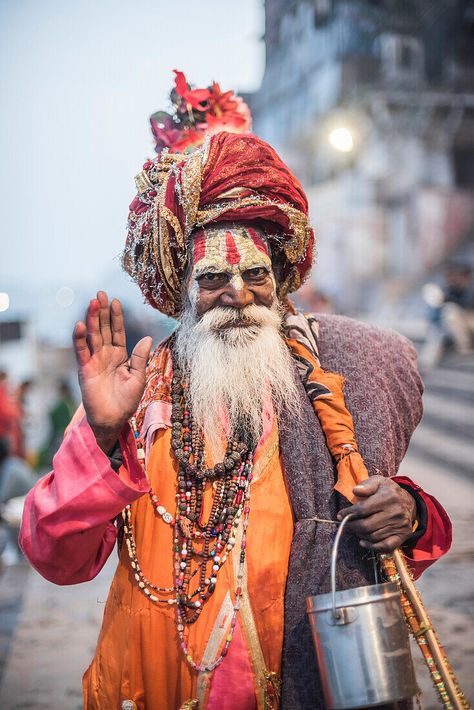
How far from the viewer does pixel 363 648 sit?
1253 millimetres

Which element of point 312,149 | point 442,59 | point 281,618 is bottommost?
point 281,618

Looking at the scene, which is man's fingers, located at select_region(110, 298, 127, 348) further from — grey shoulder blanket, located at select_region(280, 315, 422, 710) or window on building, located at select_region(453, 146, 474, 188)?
window on building, located at select_region(453, 146, 474, 188)

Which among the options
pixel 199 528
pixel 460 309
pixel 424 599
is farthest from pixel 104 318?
pixel 460 309

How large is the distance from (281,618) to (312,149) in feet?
12.7

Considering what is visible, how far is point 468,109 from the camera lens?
3.71 metres

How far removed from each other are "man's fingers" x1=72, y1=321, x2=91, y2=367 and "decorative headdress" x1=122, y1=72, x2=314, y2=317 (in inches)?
18.0

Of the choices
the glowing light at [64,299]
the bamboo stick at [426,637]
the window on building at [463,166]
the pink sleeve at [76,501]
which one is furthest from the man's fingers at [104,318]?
the glowing light at [64,299]

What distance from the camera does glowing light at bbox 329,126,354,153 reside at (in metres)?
4.62

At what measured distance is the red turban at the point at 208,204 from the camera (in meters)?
1.74

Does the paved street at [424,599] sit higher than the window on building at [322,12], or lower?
lower

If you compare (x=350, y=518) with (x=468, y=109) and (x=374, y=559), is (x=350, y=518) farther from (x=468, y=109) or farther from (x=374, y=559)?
(x=468, y=109)

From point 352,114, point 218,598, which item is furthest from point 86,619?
point 352,114

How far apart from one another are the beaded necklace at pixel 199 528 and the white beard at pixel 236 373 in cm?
9

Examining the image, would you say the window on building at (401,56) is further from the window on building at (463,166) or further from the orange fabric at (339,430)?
the orange fabric at (339,430)
